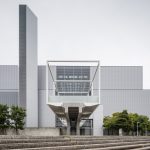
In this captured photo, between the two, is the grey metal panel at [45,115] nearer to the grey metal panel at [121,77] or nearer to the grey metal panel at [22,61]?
the grey metal panel at [22,61]

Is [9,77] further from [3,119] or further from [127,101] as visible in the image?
[3,119]

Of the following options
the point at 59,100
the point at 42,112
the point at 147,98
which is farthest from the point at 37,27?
the point at 59,100

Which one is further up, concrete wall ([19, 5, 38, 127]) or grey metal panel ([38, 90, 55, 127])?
concrete wall ([19, 5, 38, 127])

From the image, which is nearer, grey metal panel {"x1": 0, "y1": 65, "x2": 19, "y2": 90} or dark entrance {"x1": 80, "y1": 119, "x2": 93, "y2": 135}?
dark entrance {"x1": 80, "y1": 119, "x2": 93, "y2": 135}

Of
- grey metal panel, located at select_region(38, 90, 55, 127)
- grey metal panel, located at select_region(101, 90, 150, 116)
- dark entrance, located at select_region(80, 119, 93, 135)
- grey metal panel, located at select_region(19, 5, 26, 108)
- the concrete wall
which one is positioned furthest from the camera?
grey metal panel, located at select_region(101, 90, 150, 116)

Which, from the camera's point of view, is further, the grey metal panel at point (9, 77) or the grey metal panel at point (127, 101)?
the grey metal panel at point (9, 77)

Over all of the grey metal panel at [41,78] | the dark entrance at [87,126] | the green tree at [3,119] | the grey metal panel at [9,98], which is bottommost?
the dark entrance at [87,126]

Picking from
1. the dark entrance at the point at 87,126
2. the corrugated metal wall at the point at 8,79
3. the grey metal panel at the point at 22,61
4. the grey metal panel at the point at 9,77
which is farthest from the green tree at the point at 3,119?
the grey metal panel at the point at 9,77

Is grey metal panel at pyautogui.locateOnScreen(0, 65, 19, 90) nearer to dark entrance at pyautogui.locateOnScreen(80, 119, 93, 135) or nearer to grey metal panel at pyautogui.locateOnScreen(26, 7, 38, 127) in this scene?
grey metal panel at pyautogui.locateOnScreen(26, 7, 38, 127)

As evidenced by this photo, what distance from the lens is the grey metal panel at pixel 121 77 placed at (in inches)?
4309

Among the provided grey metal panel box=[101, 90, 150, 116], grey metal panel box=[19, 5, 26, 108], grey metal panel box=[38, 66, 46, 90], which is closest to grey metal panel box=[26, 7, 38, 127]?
grey metal panel box=[19, 5, 26, 108]

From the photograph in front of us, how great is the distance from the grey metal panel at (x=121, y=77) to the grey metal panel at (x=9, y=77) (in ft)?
81.9

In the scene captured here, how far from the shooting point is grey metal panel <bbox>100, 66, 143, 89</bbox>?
359ft

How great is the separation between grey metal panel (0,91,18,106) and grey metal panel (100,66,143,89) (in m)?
24.5
